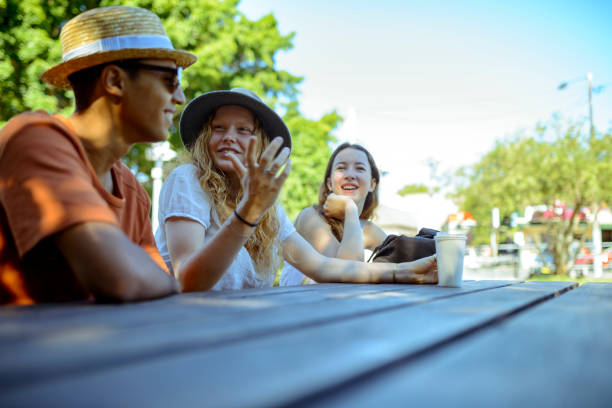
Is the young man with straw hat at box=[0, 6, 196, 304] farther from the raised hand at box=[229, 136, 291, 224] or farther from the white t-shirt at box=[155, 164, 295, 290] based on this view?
the raised hand at box=[229, 136, 291, 224]

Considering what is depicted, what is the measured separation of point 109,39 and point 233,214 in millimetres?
710

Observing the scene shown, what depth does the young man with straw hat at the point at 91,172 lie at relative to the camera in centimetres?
118

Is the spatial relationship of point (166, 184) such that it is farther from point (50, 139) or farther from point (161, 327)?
point (161, 327)

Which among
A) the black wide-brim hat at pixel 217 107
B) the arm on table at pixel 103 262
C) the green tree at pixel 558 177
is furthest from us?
the green tree at pixel 558 177

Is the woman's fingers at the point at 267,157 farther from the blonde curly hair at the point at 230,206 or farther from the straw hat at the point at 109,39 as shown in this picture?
the blonde curly hair at the point at 230,206

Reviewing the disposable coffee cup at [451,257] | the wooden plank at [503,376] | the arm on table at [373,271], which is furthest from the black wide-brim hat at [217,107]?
the wooden plank at [503,376]

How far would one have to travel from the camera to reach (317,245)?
3.41 meters

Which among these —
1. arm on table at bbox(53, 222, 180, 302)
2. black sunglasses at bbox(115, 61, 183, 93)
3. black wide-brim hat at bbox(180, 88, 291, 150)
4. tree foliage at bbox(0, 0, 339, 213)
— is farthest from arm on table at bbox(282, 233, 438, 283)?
tree foliage at bbox(0, 0, 339, 213)

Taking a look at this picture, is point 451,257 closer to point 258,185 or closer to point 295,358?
point 258,185

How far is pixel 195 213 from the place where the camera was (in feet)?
6.97

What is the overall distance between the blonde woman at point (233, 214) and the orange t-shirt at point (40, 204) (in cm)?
45

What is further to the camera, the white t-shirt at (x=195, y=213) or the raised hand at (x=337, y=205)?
the raised hand at (x=337, y=205)

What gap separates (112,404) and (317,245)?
2976 mm

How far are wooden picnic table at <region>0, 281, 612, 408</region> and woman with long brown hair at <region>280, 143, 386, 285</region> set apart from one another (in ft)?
6.88
